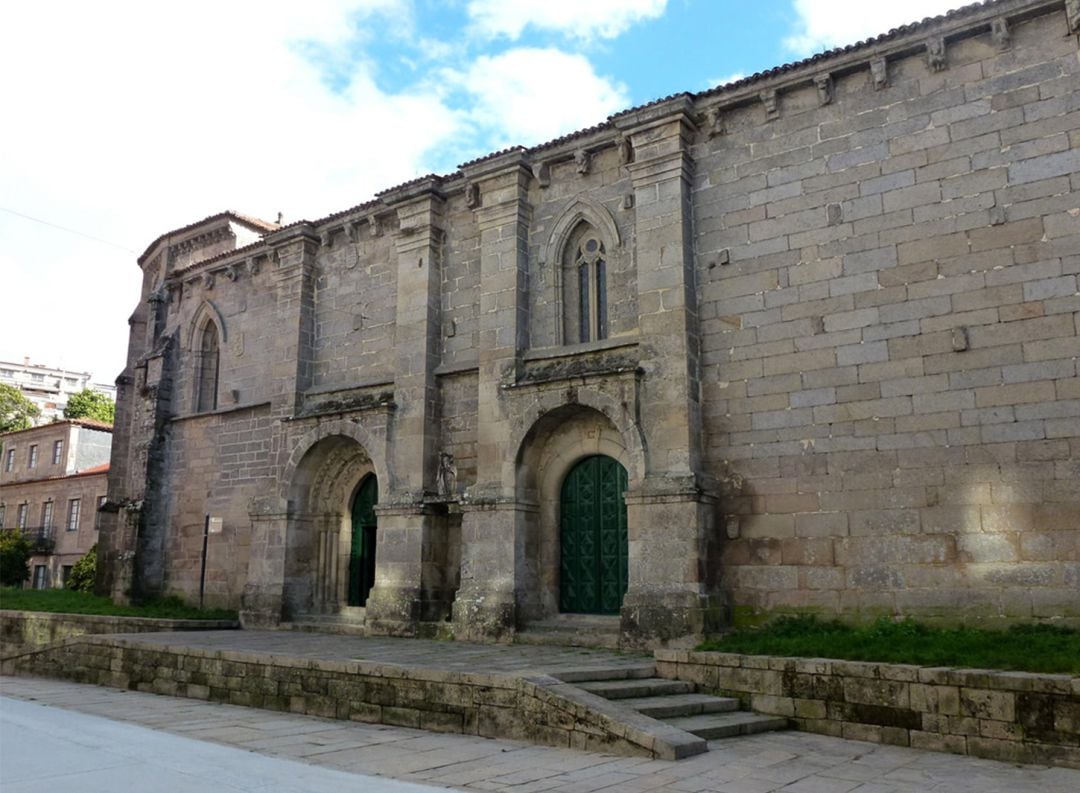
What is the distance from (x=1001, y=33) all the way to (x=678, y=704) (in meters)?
8.90

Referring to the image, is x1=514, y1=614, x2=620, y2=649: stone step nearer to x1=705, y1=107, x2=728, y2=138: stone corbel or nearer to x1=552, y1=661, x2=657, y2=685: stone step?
x1=552, y1=661, x2=657, y2=685: stone step

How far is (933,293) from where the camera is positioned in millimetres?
10664

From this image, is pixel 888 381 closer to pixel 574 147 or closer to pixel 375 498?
pixel 574 147

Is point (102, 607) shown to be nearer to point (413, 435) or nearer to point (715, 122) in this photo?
point (413, 435)

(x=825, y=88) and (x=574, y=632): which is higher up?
(x=825, y=88)

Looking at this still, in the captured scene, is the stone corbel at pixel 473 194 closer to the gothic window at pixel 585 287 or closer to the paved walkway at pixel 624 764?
the gothic window at pixel 585 287

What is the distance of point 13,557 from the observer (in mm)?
36062

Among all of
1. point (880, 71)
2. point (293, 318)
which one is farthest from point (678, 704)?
point (293, 318)

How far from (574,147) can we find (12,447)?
3782cm

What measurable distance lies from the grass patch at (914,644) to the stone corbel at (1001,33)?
6.99 meters

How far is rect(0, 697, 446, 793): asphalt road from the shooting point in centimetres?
518

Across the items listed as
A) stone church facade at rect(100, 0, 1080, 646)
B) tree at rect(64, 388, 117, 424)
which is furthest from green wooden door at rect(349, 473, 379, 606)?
tree at rect(64, 388, 117, 424)

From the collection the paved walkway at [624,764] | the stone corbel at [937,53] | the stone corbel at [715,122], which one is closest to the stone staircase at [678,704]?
the paved walkway at [624,764]

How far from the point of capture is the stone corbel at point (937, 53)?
35.9ft
